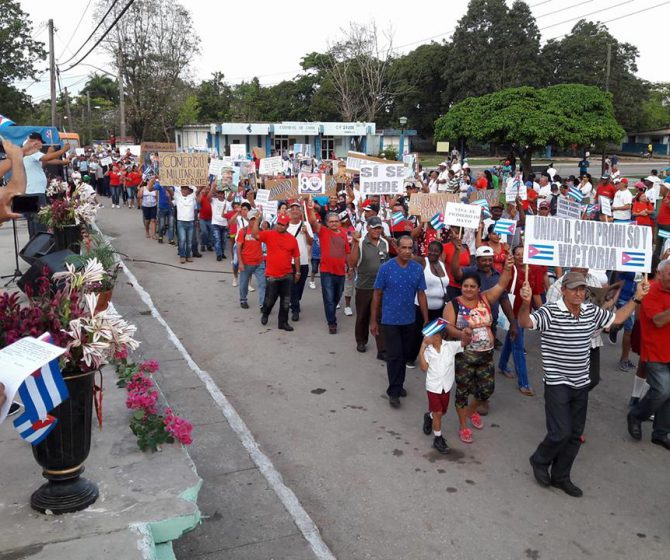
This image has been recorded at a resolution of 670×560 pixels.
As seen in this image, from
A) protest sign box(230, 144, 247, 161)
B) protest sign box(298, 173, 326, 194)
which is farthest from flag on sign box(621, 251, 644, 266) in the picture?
protest sign box(230, 144, 247, 161)

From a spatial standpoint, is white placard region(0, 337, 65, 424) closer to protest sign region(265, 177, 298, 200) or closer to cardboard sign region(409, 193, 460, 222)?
cardboard sign region(409, 193, 460, 222)

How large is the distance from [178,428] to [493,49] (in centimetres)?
6309

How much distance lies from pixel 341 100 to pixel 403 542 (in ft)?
181

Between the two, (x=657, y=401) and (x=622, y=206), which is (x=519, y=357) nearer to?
(x=657, y=401)

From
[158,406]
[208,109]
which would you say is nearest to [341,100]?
[208,109]

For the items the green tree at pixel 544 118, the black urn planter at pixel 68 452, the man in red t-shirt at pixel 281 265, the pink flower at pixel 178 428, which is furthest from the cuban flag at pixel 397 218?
the green tree at pixel 544 118

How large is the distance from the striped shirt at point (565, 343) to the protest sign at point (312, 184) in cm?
775

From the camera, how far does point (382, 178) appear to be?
41.1 feet

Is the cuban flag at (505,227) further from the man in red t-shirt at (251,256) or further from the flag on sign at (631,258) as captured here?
the man in red t-shirt at (251,256)

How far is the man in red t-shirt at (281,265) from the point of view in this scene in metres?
9.95

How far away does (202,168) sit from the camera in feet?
50.3

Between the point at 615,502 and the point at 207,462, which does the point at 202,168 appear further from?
the point at 615,502

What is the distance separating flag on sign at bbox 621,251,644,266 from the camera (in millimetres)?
6039

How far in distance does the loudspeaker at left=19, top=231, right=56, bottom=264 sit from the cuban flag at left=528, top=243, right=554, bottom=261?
7656 millimetres
